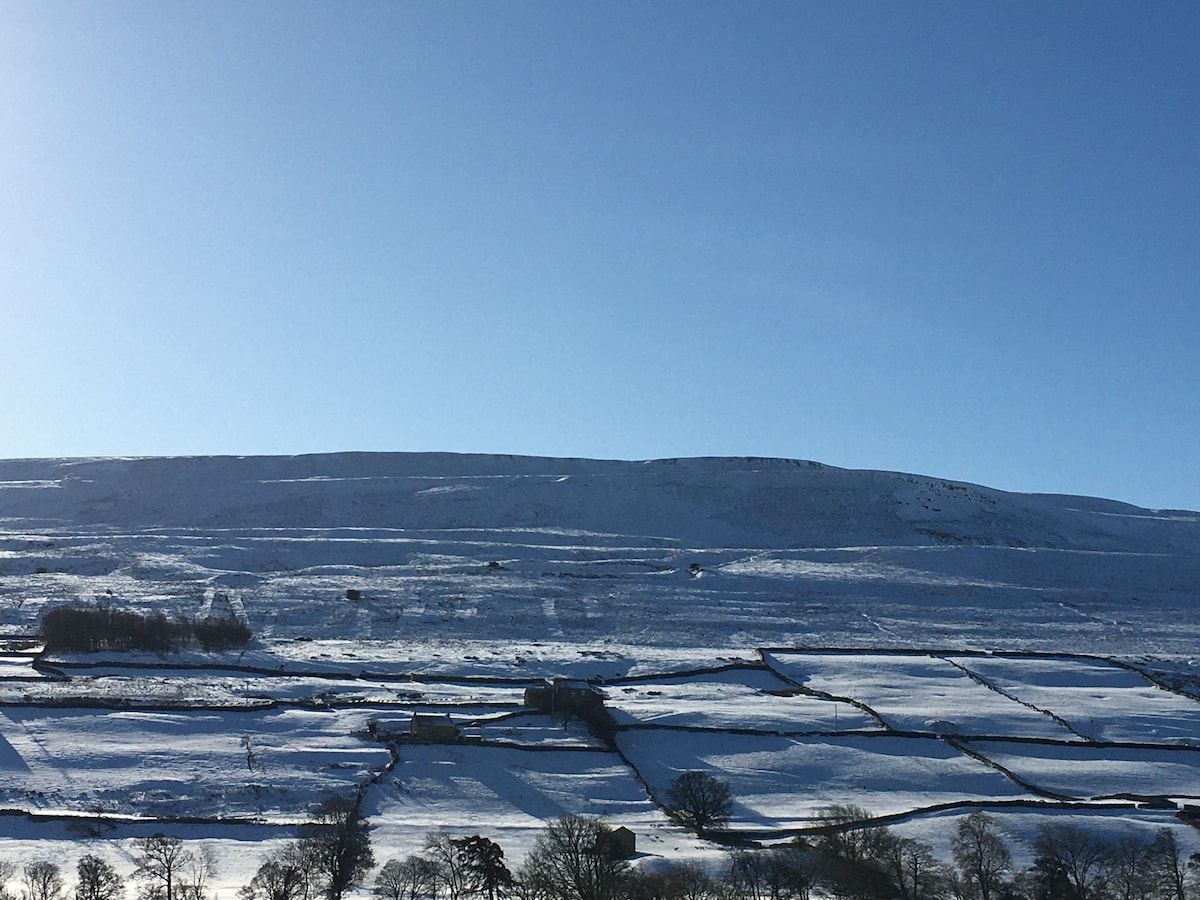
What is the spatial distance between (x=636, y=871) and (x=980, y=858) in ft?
32.5

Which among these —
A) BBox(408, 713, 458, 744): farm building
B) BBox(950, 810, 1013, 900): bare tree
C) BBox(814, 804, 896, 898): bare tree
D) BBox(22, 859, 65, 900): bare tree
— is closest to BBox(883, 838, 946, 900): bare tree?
BBox(814, 804, 896, 898): bare tree

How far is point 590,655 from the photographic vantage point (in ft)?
214

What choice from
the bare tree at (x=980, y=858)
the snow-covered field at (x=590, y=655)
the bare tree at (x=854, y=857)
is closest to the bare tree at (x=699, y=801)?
the snow-covered field at (x=590, y=655)

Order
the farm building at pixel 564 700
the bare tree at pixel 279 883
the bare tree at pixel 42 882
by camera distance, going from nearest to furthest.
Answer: the bare tree at pixel 42 882, the bare tree at pixel 279 883, the farm building at pixel 564 700

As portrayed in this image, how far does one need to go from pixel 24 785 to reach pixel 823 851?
2559 cm

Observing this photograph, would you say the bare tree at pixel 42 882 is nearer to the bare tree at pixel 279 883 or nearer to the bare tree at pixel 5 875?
the bare tree at pixel 5 875

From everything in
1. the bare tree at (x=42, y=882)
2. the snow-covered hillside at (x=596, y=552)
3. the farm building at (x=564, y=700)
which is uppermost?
the snow-covered hillside at (x=596, y=552)

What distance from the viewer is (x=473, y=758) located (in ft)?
145

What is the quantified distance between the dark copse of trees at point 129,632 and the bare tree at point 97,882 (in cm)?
3124

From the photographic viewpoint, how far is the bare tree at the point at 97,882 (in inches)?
1181

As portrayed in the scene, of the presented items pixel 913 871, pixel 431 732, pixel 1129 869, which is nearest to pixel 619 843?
pixel 913 871

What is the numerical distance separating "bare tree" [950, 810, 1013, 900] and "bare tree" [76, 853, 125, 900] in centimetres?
2252

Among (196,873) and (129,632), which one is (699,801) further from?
(129,632)

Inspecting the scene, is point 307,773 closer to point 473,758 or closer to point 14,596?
point 473,758
